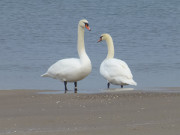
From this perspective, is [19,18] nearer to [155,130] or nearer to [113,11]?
[113,11]

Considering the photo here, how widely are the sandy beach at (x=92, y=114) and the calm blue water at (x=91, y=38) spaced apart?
9.08 ft

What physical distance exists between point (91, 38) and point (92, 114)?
498 inches

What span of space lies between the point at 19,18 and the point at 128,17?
4385 millimetres

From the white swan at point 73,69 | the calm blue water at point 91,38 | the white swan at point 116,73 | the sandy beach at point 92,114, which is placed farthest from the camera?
the calm blue water at point 91,38

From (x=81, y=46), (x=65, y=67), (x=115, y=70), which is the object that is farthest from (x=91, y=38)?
(x=65, y=67)

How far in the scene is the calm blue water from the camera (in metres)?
13.3

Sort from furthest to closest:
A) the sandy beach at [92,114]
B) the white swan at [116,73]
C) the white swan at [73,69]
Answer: the white swan at [116,73] → the white swan at [73,69] → the sandy beach at [92,114]

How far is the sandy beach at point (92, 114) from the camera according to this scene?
6.63 metres

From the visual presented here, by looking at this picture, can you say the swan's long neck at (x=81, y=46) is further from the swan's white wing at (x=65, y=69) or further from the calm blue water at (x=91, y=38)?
the calm blue water at (x=91, y=38)

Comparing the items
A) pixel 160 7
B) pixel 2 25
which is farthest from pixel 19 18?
pixel 160 7

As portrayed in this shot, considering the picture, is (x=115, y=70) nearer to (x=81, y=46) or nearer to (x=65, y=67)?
(x=81, y=46)

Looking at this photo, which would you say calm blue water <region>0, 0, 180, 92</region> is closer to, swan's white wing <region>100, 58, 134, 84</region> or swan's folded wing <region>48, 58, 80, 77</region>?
swan's white wing <region>100, 58, 134, 84</region>

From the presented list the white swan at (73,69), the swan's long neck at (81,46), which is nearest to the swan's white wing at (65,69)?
the white swan at (73,69)

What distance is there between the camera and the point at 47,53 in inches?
664
